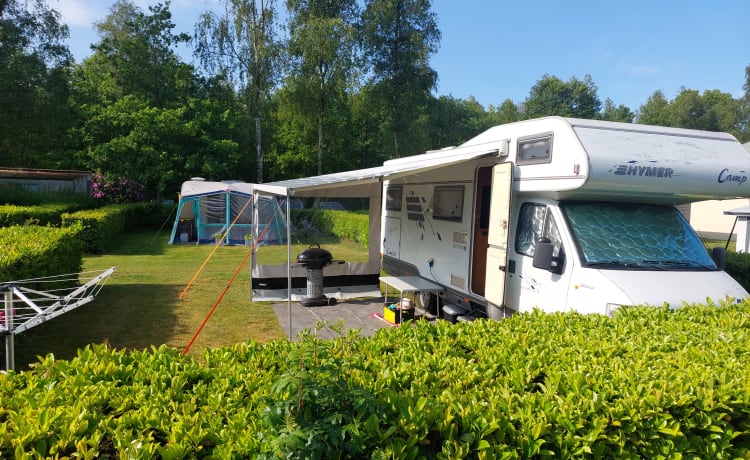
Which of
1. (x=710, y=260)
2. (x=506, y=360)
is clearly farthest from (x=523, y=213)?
(x=506, y=360)

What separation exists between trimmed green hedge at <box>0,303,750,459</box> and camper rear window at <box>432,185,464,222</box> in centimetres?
385

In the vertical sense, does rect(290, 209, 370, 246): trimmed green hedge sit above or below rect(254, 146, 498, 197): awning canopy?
below

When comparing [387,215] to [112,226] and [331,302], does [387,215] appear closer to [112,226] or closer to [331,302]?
[331,302]

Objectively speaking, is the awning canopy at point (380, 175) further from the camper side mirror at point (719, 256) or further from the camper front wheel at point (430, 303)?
the camper side mirror at point (719, 256)

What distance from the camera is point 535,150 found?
5.41 metres

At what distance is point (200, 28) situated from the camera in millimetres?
23047

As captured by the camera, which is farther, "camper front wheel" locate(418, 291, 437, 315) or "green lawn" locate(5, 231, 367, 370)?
"camper front wheel" locate(418, 291, 437, 315)

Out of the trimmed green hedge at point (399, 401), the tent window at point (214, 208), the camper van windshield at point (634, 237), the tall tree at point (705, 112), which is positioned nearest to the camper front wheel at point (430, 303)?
the camper van windshield at point (634, 237)

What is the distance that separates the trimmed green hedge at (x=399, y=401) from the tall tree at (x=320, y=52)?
67.3ft

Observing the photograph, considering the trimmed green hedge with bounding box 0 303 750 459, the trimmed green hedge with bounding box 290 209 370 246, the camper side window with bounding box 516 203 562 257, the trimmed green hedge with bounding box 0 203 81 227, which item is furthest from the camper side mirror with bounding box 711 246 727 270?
the trimmed green hedge with bounding box 290 209 370 246

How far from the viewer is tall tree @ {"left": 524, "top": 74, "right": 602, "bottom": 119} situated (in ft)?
171

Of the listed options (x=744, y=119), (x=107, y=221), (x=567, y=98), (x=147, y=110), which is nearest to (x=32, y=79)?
(x=147, y=110)

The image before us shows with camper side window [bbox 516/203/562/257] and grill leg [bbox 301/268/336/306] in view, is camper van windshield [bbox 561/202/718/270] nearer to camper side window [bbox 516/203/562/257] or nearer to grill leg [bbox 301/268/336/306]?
camper side window [bbox 516/203/562/257]

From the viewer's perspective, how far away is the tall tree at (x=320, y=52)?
68.9ft
